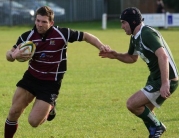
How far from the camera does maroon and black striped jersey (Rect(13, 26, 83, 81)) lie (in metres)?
8.09

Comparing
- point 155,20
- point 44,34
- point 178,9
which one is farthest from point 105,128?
point 178,9

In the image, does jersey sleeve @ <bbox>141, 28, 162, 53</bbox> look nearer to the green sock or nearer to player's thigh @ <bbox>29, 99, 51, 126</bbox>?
the green sock

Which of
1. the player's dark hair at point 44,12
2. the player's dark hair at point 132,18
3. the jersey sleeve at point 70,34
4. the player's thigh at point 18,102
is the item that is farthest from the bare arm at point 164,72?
the player's thigh at point 18,102

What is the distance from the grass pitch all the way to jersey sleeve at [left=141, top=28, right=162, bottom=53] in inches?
67.1

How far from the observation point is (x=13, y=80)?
49.1 ft

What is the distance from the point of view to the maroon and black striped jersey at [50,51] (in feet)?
26.6

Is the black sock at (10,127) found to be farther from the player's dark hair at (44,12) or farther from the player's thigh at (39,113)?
the player's dark hair at (44,12)

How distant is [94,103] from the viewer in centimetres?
1154

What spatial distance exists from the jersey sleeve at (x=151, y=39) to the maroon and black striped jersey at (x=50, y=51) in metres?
1.07

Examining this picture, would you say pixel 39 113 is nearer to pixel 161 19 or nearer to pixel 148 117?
pixel 148 117

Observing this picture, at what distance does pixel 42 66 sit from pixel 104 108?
3073mm

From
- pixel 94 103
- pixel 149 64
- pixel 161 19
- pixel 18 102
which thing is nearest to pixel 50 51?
pixel 18 102

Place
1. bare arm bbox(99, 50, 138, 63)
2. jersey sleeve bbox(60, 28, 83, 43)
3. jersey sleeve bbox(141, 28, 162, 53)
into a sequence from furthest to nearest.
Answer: bare arm bbox(99, 50, 138, 63) < jersey sleeve bbox(60, 28, 83, 43) < jersey sleeve bbox(141, 28, 162, 53)

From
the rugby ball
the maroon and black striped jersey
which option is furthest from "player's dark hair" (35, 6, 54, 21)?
the rugby ball
